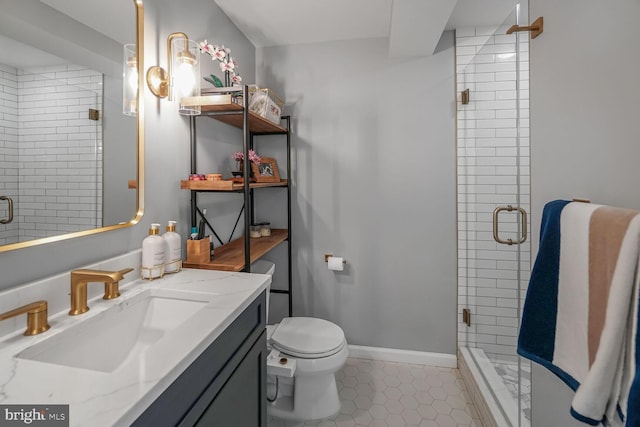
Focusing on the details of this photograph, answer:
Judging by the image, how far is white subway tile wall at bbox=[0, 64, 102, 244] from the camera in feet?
2.64

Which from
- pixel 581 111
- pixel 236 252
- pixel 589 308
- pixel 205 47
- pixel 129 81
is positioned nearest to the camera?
pixel 589 308

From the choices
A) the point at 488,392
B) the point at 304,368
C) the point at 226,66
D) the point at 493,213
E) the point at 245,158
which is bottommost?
the point at 488,392

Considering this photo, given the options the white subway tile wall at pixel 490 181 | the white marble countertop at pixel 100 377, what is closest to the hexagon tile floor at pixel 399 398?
the white subway tile wall at pixel 490 181

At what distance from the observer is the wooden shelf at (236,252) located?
1402 millimetres

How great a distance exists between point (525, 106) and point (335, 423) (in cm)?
194

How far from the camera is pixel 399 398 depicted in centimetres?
188

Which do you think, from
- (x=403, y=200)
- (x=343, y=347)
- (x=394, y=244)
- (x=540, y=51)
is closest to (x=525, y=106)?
(x=540, y=51)

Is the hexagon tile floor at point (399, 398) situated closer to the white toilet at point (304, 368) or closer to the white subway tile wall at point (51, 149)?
the white toilet at point (304, 368)

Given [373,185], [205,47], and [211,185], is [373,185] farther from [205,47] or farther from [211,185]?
[205,47]

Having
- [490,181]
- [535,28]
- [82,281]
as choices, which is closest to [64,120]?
[82,281]

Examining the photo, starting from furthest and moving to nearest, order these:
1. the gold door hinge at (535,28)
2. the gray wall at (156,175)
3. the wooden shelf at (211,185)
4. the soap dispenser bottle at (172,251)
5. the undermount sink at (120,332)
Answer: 1. the wooden shelf at (211,185)
2. the soap dispenser bottle at (172,251)
3. the gold door hinge at (535,28)
4. the gray wall at (156,175)
5. the undermount sink at (120,332)

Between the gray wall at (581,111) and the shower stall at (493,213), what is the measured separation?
0.44 meters

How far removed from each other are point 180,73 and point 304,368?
155 cm

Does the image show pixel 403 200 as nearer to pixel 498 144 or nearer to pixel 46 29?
pixel 498 144
